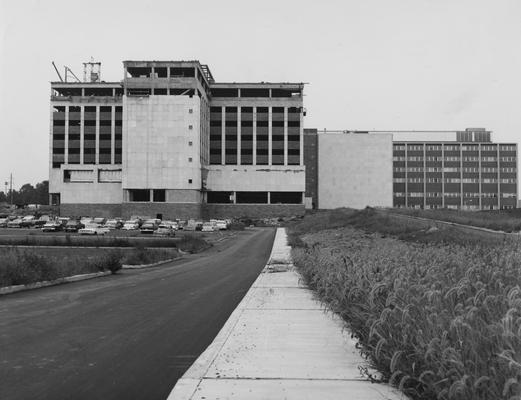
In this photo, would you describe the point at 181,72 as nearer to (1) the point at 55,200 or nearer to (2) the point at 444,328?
(1) the point at 55,200

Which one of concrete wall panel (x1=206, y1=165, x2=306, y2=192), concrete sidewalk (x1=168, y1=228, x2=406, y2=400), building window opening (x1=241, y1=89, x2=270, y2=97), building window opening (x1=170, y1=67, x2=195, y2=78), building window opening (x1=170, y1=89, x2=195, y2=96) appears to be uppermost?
building window opening (x1=170, y1=67, x2=195, y2=78)

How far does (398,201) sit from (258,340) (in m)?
155

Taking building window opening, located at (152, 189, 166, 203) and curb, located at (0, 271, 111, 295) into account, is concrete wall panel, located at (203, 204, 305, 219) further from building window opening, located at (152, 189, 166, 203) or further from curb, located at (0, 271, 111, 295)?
curb, located at (0, 271, 111, 295)

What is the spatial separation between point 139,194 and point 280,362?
102 metres

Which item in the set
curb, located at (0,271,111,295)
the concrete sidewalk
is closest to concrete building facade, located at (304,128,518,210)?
curb, located at (0,271,111,295)

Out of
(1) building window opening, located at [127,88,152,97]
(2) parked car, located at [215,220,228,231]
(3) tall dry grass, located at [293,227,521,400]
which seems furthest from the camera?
(1) building window opening, located at [127,88,152,97]

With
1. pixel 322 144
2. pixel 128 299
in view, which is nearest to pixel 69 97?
pixel 322 144

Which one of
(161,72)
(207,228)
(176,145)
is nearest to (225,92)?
(161,72)

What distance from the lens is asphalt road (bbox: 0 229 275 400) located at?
242 inches

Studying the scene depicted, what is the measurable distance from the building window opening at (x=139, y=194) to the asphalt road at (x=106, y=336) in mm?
89898

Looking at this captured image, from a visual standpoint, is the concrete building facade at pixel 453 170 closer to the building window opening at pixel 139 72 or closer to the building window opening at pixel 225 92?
the building window opening at pixel 225 92

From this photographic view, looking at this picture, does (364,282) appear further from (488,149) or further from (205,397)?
(488,149)

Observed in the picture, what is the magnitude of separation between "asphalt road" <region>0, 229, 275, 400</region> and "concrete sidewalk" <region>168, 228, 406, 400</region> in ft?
1.38

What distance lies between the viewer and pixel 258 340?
26.8ft
